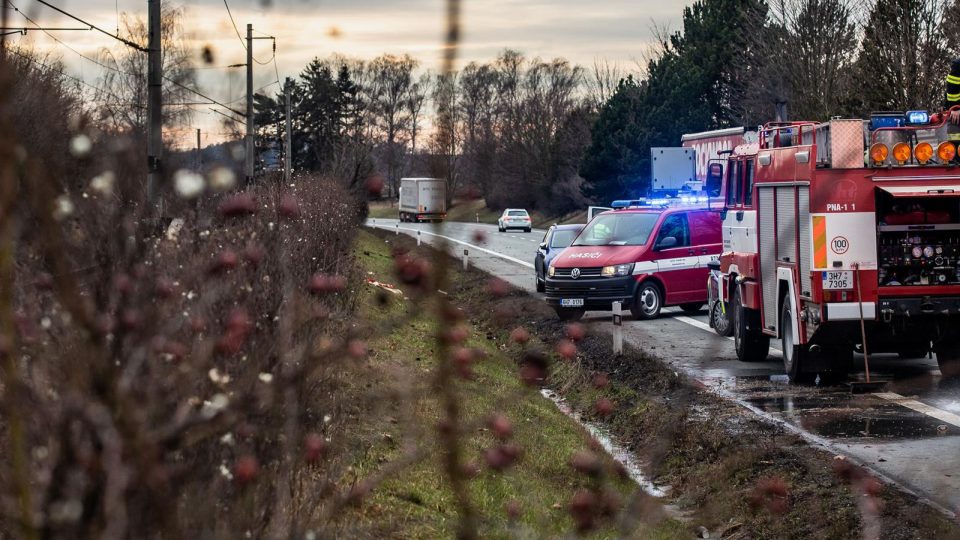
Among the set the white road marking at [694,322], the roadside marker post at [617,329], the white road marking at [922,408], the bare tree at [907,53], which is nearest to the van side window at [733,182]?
the roadside marker post at [617,329]

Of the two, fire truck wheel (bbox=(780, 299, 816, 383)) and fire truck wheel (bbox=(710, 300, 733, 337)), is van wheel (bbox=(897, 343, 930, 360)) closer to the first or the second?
fire truck wheel (bbox=(780, 299, 816, 383))

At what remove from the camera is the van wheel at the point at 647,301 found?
966 inches

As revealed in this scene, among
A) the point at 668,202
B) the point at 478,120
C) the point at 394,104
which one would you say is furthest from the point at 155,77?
the point at 478,120

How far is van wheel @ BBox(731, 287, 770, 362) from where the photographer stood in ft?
58.7

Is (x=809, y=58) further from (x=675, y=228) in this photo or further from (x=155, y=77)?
(x=155, y=77)

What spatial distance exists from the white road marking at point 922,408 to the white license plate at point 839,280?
1.27 m

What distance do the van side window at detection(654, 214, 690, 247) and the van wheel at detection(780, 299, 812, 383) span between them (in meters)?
8.20

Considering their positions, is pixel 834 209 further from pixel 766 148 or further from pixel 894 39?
pixel 894 39

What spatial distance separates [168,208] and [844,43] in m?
41.1

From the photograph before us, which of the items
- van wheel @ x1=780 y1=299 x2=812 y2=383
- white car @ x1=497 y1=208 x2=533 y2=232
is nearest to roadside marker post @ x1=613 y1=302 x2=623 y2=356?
van wheel @ x1=780 y1=299 x2=812 y2=383

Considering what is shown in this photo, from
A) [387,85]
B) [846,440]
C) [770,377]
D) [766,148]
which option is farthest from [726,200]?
[387,85]

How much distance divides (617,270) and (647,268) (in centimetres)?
56

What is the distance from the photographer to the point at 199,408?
12.2ft

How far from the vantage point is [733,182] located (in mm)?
18578
